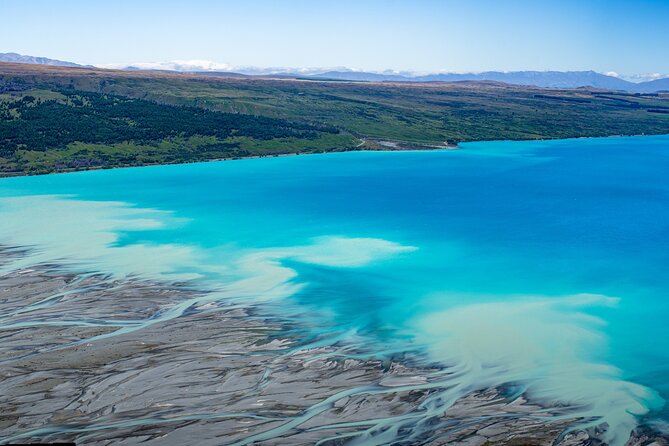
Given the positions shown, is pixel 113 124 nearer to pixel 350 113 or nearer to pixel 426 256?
pixel 350 113

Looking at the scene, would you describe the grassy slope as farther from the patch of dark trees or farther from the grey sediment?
the grey sediment

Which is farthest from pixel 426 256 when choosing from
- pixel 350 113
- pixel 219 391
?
pixel 350 113

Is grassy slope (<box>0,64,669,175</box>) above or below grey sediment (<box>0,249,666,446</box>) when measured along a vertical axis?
above

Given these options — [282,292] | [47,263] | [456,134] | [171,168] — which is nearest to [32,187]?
[171,168]

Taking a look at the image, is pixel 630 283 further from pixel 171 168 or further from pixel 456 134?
pixel 456 134

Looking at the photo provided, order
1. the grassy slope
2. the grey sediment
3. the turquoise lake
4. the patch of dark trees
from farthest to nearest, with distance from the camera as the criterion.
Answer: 1. the grassy slope
2. the patch of dark trees
3. the turquoise lake
4. the grey sediment

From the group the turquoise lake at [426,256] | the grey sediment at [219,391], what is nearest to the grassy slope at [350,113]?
the turquoise lake at [426,256]

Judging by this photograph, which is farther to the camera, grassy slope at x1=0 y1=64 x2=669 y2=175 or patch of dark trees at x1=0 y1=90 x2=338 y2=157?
grassy slope at x1=0 y1=64 x2=669 y2=175

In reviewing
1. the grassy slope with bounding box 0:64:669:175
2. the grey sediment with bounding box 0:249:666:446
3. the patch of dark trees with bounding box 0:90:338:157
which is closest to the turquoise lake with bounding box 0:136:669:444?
the grey sediment with bounding box 0:249:666:446
